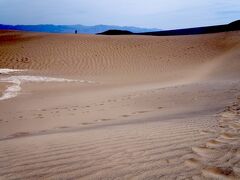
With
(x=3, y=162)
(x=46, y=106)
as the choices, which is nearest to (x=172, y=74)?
(x=46, y=106)

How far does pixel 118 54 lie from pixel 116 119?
15.1 metres

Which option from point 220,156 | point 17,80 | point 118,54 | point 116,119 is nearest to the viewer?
point 220,156

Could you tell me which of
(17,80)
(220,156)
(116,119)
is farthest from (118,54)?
(220,156)

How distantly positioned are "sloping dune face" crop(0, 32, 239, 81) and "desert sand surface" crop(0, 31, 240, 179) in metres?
0.11

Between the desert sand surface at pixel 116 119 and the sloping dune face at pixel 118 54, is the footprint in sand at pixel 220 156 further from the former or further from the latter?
the sloping dune face at pixel 118 54

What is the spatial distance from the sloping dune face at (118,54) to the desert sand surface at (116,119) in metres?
0.11

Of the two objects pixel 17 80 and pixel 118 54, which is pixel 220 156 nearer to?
pixel 17 80

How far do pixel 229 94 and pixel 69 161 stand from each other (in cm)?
628

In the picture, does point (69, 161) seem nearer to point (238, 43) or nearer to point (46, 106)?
point (46, 106)

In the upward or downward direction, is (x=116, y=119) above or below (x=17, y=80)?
above

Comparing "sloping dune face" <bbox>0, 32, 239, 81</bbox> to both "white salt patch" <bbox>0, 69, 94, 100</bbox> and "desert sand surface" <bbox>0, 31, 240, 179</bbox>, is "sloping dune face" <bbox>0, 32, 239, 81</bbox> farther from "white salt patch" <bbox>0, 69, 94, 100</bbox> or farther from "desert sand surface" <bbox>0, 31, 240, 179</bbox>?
"white salt patch" <bbox>0, 69, 94, 100</bbox>

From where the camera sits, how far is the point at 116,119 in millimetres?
6156

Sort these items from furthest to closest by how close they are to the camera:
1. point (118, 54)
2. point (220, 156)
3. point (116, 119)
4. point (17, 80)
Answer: point (118, 54), point (17, 80), point (116, 119), point (220, 156)

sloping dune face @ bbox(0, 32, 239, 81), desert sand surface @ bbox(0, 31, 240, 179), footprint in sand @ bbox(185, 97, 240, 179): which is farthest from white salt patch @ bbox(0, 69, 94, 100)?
footprint in sand @ bbox(185, 97, 240, 179)
